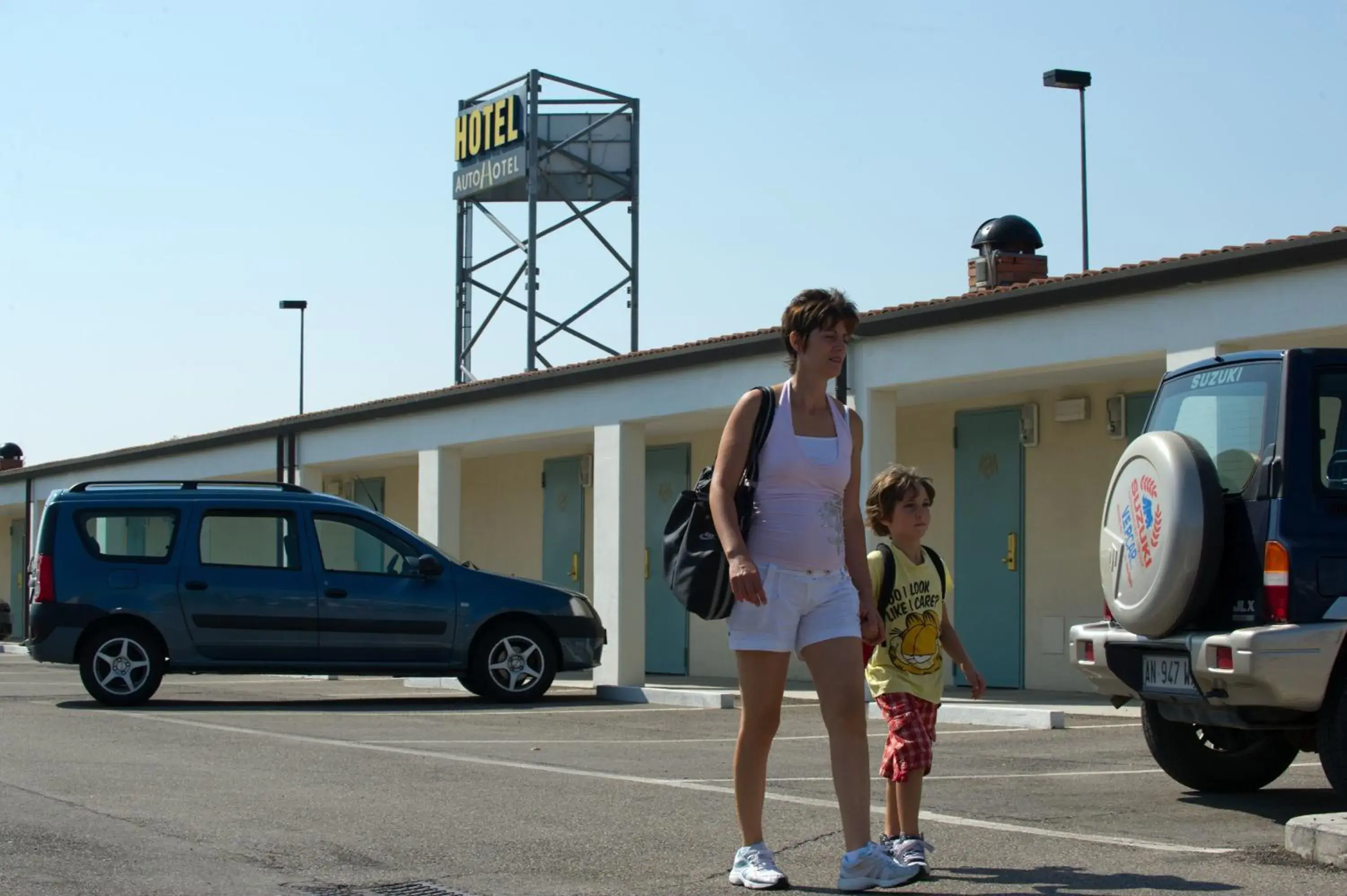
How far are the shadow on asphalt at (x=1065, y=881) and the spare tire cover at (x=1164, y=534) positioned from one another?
184 centimetres

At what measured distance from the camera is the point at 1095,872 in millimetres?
5922

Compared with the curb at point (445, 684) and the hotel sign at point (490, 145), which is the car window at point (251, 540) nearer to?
the curb at point (445, 684)

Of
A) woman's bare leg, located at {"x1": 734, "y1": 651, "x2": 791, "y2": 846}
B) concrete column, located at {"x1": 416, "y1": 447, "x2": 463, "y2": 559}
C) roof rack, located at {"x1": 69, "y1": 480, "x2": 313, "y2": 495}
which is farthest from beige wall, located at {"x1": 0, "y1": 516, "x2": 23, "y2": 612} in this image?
woman's bare leg, located at {"x1": 734, "y1": 651, "x2": 791, "y2": 846}

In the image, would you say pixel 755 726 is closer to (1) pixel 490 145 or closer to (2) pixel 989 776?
(2) pixel 989 776

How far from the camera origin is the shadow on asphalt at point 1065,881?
5.60m

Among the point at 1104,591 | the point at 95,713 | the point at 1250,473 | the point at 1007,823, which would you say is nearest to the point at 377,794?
the point at 1007,823

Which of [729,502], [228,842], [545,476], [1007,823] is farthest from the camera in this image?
[545,476]

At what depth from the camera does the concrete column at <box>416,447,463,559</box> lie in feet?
68.2

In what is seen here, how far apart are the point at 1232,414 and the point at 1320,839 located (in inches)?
84.2

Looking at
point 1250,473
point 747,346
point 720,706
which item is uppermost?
point 747,346

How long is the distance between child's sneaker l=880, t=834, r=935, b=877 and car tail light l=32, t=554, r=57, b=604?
10.2 m

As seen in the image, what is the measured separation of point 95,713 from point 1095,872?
9461 millimetres

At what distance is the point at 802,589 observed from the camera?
18.6 feet

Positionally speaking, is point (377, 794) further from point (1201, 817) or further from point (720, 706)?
point (720, 706)
